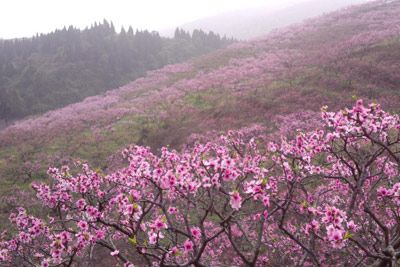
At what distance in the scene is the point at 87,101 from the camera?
37688 millimetres

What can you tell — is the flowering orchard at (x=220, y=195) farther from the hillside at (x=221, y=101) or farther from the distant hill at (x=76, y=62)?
the distant hill at (x=76, y=62)

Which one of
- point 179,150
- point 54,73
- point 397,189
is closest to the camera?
point 397,189

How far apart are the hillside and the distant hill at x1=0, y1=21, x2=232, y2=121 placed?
950 cm

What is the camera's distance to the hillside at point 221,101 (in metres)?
19.9

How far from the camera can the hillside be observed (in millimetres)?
19938

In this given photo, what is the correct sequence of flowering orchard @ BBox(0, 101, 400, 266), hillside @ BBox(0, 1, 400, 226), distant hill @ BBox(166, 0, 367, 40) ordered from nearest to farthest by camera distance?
flowering orchard @ BBox(0, 101, 400, 266), hillside @ BBox(0, 1, 400, 226), distant hill @ BBox(166, 0, 367, 40)

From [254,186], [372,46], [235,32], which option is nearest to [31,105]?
[372,46]

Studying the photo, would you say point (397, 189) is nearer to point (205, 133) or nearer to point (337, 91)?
point (205, 133)

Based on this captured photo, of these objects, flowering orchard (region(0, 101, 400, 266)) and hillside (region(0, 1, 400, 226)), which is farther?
hillside (region(0, 1, 400, 226))

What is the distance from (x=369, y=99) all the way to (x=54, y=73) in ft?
139

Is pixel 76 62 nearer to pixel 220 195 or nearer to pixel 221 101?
pixel 221 101

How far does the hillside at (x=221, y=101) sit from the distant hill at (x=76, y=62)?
9504mm

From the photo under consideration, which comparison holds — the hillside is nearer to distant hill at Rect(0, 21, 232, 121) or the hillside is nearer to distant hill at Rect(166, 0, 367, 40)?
distant hill at Rect(0, 21, 232, 121)

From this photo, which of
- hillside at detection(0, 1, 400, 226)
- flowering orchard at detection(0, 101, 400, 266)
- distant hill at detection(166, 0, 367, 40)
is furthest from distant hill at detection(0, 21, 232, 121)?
distant hill at detection(166, 0, 367, 40)
